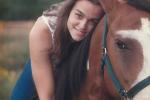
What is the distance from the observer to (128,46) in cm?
363

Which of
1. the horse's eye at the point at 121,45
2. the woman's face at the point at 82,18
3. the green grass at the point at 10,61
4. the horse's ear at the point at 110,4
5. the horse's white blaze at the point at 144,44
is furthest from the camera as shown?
the green grass at the point at 10,61

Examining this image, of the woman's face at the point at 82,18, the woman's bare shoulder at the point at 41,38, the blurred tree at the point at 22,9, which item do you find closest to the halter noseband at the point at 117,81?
the woman's face at the point at 82,18

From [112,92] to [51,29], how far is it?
2.26 ft

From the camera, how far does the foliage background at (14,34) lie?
9.97 meters

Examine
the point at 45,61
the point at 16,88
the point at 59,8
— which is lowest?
the point at 16,88

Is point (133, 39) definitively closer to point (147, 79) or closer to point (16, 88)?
point (147, 79)

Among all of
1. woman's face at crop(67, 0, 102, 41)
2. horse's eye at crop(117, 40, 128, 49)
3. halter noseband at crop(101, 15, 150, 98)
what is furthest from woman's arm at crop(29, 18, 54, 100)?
horse's eye at crop(117, 40, 128, 49)

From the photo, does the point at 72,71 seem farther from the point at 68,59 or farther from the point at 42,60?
the point at 42,60

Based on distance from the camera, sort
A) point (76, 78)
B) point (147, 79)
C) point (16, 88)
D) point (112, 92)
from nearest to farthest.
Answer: point (147, 79)
point (112, 92)
point (76, 78)
point (16, 88)

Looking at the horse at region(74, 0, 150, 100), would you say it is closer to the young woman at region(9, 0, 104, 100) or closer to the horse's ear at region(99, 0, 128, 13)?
the horse's ear at region(99, 0, 128, 13)

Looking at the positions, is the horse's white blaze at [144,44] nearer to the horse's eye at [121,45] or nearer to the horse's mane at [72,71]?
the horse's eye at [121,45]

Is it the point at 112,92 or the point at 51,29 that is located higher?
the point at 51,29

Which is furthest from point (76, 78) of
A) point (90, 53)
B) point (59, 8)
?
point (59, 8)

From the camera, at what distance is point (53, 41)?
4195mm
